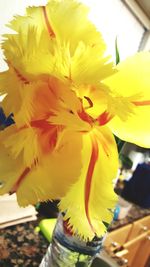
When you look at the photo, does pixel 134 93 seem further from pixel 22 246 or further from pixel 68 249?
pixel 22 246

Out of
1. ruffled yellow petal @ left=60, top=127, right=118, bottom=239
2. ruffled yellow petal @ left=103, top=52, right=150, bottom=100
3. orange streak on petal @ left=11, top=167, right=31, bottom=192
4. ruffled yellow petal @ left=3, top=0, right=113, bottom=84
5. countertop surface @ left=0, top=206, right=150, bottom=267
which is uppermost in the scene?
ruffled yellow petal @ left=3, top=0, right=113, bottom=84

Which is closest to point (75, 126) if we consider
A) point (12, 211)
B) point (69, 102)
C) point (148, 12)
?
point (69, 102)

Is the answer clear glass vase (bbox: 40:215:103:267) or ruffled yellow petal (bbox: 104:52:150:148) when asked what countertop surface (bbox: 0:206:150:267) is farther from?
ruffled yellow petal (bbox: 104:52:150:148)

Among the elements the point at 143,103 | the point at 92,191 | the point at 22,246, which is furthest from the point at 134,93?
the point at 22,246

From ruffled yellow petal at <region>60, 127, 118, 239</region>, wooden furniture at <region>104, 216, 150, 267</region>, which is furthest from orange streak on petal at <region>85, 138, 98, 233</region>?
wooden furniture at <region>104, 216, 150, 267</region>

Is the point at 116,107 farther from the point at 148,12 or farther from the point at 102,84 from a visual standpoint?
the point at 148,12
